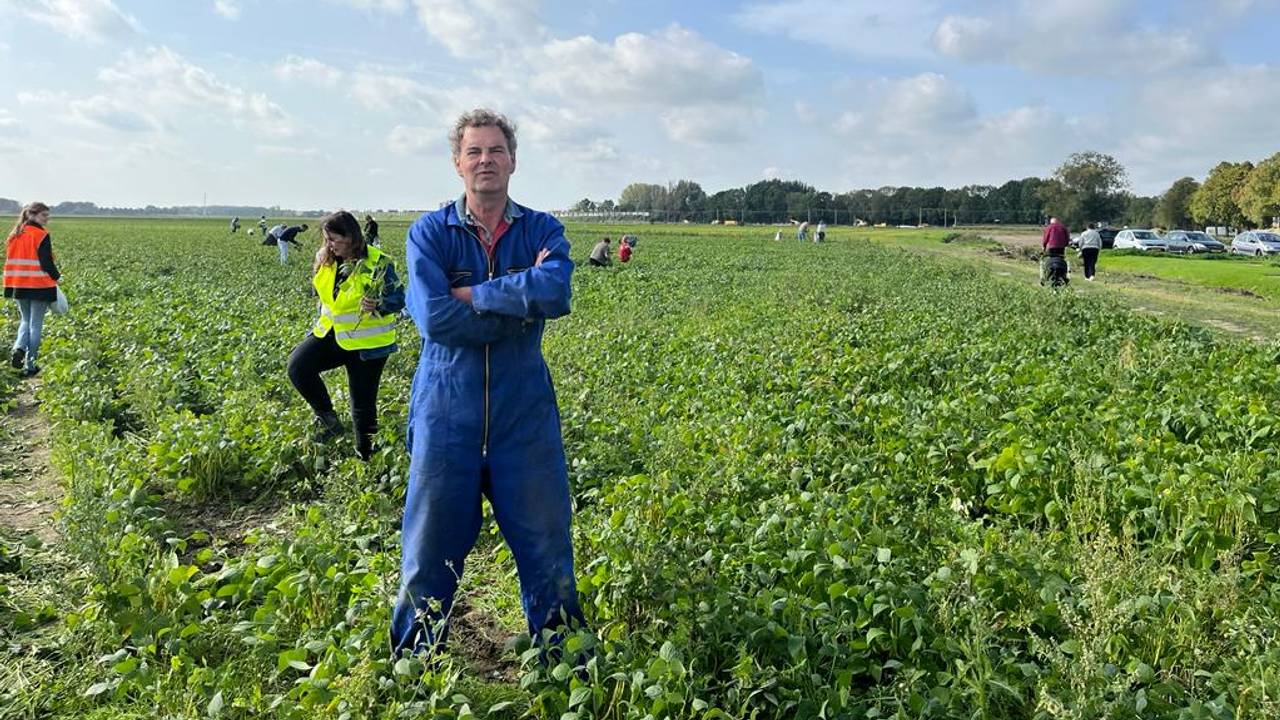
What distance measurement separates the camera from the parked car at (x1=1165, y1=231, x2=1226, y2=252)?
38419 millimetres

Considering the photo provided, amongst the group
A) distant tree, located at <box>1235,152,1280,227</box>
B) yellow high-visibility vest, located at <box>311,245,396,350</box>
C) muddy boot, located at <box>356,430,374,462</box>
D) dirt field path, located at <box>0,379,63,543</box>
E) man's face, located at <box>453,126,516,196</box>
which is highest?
distant tree, located at <box>1235,152,1280,227</box>

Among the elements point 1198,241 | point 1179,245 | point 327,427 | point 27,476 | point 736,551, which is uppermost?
point 1198,241

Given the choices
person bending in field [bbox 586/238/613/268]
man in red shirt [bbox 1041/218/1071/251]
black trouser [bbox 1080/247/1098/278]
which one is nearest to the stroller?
man in red shirt [bbox 1041/218/1071/251]

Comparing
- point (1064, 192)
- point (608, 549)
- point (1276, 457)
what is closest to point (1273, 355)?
point (1276, 457)

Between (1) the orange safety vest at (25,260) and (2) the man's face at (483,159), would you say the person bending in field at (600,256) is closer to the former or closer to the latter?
(1) the orange safety vest at (25,260)

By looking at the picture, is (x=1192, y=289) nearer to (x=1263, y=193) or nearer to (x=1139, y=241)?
(x=1139, y=241)

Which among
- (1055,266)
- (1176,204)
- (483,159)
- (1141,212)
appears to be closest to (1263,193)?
(1176,204)

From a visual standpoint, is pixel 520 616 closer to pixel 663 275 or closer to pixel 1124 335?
pixel 1124 335

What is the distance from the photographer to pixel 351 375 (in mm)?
6156

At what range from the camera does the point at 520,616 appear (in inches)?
158

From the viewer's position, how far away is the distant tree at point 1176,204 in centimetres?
7469

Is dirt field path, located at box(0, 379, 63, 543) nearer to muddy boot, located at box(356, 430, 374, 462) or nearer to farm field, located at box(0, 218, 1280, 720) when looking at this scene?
farm field, located at box(0, 218, 1280, 720)

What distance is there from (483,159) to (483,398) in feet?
3.01

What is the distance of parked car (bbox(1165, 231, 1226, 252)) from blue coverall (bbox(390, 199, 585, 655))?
43.4 meters
